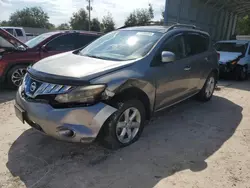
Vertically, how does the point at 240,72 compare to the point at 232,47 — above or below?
below

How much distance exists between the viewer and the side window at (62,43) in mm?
6820

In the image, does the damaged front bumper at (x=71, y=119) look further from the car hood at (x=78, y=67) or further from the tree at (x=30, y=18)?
the tree at (x=30, y=18)

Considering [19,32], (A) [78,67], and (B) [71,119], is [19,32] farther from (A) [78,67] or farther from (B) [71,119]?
(B) [71,119]

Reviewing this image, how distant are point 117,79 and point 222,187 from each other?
1.74 meters

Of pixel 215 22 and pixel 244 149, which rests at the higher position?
pixel 215 22

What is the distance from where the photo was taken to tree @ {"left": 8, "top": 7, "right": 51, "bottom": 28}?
72.1m

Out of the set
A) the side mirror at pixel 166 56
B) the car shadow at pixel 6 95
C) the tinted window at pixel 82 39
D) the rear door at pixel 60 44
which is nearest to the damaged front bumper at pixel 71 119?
the side mirror at pixel 166 56

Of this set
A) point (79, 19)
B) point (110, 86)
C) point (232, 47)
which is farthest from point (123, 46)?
point (79, 19)

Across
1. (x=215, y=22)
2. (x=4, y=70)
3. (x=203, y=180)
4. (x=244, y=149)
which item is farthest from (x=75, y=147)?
(x=215, y=22)

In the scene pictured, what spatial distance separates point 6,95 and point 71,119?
3.82m

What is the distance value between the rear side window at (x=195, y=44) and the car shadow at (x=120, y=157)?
4.72 feet

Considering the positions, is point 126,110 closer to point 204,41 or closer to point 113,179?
point 113,179

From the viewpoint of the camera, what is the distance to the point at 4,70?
599 cm

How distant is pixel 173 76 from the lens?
4.06m
